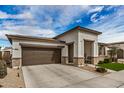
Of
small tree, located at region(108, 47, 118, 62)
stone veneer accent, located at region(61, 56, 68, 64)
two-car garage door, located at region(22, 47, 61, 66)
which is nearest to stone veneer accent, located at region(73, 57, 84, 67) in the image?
stone veneer accent, located at region(61, 56, 68, 64)

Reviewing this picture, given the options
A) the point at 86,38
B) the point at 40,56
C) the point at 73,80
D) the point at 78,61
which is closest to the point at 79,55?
the point at 78,61

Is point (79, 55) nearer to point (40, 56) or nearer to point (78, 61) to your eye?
point (78, 61)

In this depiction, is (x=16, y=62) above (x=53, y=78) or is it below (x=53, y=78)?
above

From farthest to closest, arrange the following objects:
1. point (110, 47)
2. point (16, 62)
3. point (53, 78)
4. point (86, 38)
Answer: point (110, 47) → point (86, 38) → point (16, 62) → point (53, 78)

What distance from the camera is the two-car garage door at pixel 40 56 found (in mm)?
12281

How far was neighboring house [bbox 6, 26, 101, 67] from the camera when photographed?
1144 centimetres

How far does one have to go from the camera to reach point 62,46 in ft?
48.5

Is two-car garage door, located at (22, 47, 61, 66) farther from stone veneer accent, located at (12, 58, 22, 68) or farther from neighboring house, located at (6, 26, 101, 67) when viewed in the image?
stone veneer accent, located at (12, 58, 22, 68)

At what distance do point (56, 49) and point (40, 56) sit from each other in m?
2.84

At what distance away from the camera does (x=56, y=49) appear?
48.9 feet
